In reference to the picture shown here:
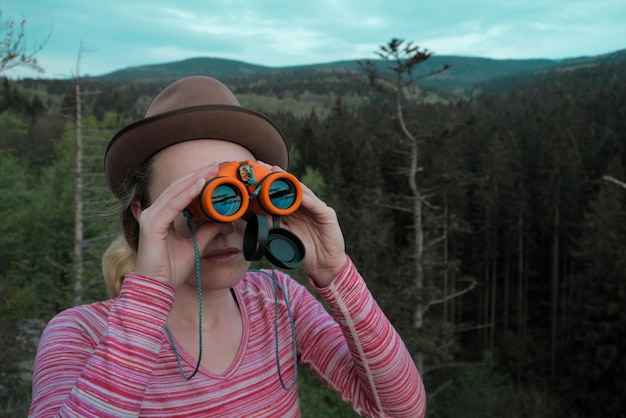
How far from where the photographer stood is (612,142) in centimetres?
4012

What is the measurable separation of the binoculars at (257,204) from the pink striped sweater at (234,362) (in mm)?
221

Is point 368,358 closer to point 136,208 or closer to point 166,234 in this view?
point 166,234

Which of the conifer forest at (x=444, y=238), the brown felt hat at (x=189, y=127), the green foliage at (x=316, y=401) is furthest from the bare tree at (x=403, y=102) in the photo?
the brown felt hat at (x=189, y=127)

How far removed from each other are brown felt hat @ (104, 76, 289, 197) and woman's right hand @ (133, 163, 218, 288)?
233 millimetres

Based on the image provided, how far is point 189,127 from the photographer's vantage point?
5.16ft

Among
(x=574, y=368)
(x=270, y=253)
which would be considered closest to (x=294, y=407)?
(x=270, y=253)

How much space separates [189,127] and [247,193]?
31cm

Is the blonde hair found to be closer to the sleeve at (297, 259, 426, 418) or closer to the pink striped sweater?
the pink striped sweater

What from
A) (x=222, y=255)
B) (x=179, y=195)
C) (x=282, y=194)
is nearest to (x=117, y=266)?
(x=222, y=255)

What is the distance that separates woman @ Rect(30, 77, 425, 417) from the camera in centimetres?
131

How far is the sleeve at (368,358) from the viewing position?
1.58 metres

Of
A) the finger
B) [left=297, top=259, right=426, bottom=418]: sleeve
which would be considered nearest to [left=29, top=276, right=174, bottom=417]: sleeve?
the finger

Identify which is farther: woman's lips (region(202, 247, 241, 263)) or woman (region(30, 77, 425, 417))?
woman's lips (region(202, 247, 241, 263))

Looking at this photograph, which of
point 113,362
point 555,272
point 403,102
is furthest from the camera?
point 555,272
